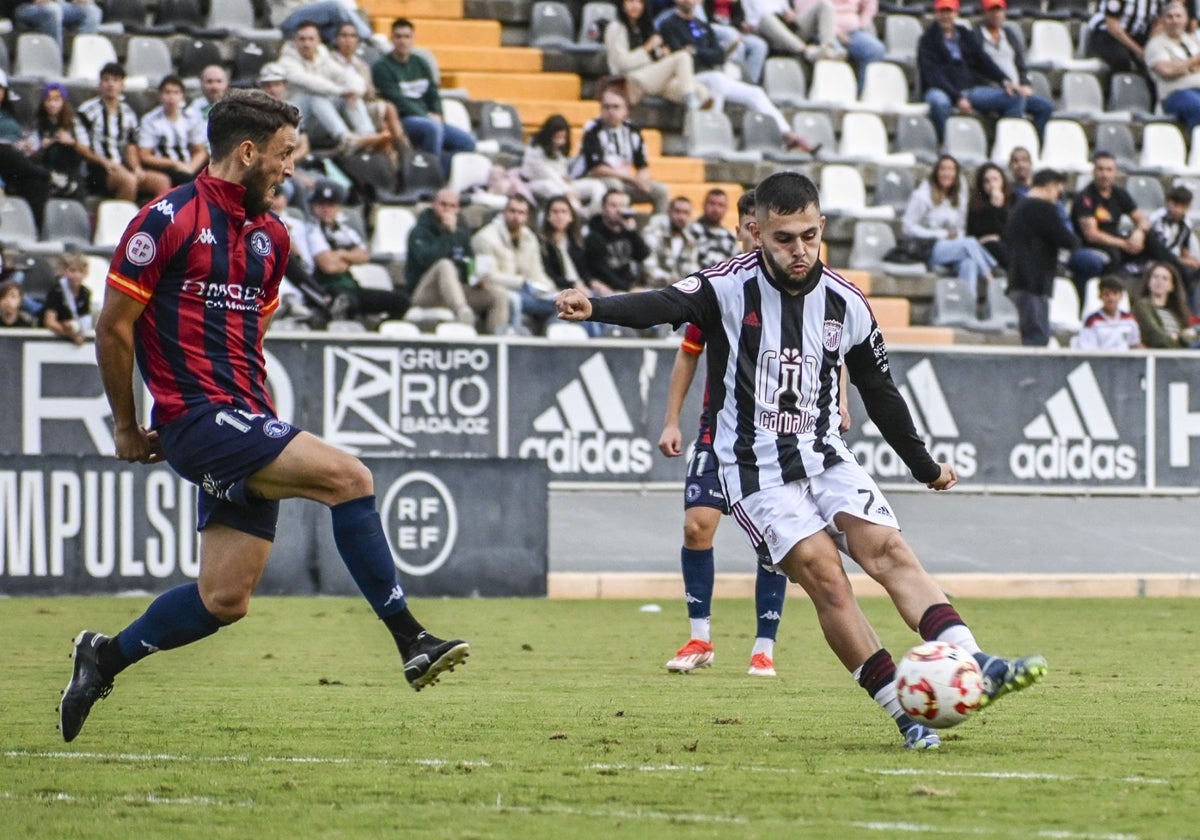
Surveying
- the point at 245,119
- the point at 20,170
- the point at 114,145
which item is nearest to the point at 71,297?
the point at 20,170

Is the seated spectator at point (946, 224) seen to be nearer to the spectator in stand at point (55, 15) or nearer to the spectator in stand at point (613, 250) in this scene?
the spectator in stand at point (613, 250)

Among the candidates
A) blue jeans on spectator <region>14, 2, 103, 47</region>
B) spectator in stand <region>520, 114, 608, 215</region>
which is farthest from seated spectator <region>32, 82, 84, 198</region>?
spectator in stand <region>520, 114, 608, 215</region>

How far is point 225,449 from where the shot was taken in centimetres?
680

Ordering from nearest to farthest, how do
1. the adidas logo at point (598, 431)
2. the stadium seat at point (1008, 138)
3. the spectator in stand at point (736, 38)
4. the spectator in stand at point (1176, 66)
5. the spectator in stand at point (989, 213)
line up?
the adidas logo at point (598, 431) < the spectator in stand at point (989, 213) < the spectator in stand at point (736, 38) < the stadium seat at point (1008, 138) < the spectator in stand at point (1176, 66)

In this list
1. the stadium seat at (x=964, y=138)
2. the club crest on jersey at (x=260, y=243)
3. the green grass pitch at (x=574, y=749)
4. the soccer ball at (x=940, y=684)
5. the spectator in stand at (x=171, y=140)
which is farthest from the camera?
the stadium seat at (x=964, y=138)

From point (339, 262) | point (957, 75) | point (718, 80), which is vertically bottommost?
point (339, 262)

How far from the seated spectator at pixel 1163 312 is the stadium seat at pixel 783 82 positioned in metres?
5.00

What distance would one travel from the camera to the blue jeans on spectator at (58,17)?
1936 centimetres

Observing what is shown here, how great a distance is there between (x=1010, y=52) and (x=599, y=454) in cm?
971

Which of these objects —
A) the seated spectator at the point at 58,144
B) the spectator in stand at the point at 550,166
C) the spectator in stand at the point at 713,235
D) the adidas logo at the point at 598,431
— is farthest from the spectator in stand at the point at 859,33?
the seated spectator at the point at 58,144

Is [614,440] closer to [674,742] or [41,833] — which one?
[674,742]

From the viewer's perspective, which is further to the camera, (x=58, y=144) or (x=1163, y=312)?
(x=1163, y=312)

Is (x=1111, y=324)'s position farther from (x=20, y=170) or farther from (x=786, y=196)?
(x=786, y=196)

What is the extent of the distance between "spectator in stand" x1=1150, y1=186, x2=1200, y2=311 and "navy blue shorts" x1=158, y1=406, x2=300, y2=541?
16.5 m
